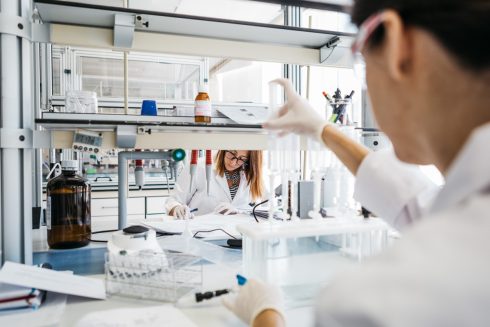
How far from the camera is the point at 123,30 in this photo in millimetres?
1164

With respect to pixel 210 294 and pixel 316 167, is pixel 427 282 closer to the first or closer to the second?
pixel 210 294

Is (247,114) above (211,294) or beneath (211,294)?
above

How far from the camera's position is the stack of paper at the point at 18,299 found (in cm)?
88

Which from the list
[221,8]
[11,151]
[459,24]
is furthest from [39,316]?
[221,8]

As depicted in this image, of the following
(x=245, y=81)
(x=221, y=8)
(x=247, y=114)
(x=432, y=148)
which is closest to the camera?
(x=432, y=148)

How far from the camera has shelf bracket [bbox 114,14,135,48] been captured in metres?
1.14

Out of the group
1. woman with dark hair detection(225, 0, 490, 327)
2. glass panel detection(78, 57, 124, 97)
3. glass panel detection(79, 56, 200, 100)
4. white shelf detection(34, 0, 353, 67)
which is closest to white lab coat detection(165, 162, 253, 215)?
white shelf detection(34, 0, 353, 67)

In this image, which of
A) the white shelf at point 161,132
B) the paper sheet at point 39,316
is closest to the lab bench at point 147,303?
the paper sheet at point 39,316

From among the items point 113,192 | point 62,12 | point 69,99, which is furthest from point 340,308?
point 113,192

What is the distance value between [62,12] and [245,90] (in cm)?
413

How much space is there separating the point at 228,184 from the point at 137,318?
70.8 inches

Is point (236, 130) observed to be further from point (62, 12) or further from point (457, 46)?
point (457, 46)

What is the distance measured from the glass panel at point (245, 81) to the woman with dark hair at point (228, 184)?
150 centimetres

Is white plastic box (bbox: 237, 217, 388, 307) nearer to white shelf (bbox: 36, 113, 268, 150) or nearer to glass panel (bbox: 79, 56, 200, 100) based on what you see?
white shelf (bbox: 36, 113, 268, 150)
